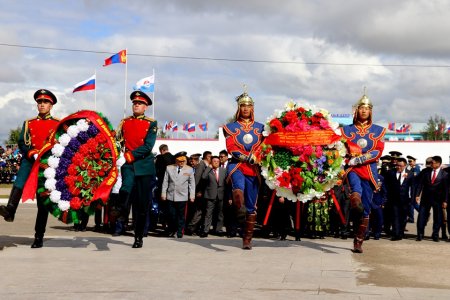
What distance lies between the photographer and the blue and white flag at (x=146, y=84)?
40.7 metres

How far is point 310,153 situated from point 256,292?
12.7 feet

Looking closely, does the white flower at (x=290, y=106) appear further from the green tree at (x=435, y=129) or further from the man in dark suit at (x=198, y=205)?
the green tree at (x=435, y=129)

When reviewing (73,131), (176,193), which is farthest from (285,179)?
(176,193)

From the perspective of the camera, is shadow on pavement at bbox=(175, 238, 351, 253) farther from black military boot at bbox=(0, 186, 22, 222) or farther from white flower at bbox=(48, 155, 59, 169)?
black military boot at bbox=(0, 186, 22, 222)

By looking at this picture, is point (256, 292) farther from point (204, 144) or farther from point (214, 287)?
point (204, 144)

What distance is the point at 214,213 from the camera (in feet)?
48.4

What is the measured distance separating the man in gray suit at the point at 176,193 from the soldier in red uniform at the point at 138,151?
127 inches

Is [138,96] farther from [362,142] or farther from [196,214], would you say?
[196,214]

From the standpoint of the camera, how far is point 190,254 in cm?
988

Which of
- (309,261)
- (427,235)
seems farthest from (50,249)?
(427,235)

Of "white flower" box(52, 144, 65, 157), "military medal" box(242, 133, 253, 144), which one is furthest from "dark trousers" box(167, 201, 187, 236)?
"white flower" box(52, 144, 65, 157)

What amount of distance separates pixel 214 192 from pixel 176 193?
103cm

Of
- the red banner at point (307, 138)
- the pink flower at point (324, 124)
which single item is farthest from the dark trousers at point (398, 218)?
the pink flower at point (324, 124)

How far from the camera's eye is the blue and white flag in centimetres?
4071
